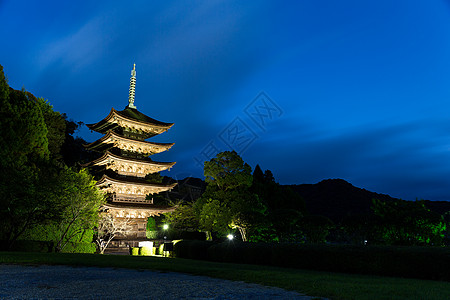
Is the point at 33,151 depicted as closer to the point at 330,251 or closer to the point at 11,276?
the point at 11,276

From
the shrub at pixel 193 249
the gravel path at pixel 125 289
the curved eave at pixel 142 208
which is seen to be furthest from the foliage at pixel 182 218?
the gravel path at pixel 125 289

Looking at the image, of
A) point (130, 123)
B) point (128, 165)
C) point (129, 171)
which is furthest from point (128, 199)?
point (130, 123)

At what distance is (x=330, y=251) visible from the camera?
13.0m

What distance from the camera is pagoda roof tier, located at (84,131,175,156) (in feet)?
108

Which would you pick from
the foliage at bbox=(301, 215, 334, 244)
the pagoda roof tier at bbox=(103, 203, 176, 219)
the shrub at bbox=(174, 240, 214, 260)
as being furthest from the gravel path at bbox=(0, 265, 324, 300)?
the pagoda roof tier at bbox=(103, 203, 176, 219)

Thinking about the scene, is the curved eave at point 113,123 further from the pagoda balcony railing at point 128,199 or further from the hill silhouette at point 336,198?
the hill silhouette at point 336,198

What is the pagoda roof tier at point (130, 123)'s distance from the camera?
3397 cm

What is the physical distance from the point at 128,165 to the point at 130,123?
475 centimetres

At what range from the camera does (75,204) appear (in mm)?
23688

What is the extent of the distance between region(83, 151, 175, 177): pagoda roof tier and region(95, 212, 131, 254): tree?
5447 mm

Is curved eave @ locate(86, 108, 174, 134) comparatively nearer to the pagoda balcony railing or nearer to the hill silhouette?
the pagoda balcony railing

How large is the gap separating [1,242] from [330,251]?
21.6 metres

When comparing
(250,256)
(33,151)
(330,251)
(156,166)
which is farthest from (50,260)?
(156,166)

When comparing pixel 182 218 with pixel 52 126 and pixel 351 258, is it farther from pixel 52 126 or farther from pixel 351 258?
pixel 351 258
